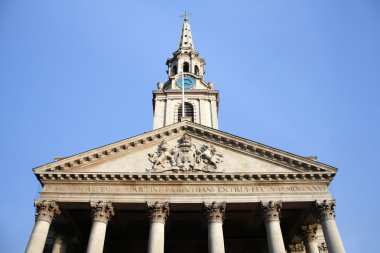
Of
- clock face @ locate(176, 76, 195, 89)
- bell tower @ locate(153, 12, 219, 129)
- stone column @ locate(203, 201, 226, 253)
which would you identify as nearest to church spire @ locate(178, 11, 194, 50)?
bell tower @ locate(153, 12, 219, 129)

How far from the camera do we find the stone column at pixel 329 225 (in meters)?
18.4

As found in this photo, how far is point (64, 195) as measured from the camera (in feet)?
68.0

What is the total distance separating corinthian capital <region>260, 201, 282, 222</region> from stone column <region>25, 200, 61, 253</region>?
1226cm

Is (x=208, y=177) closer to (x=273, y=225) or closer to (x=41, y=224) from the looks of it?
(x=273, y=225)

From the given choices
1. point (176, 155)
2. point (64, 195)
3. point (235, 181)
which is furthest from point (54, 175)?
point (235, 181)

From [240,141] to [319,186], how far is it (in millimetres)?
5556

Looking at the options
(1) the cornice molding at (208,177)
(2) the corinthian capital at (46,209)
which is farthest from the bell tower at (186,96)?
(2) the corinthian capital at (46,209)

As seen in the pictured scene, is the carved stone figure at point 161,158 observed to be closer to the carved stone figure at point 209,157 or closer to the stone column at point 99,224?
the carved stone figure at point 209,157

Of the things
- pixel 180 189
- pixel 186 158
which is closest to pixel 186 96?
pixel 186 158

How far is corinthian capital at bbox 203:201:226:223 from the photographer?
1978cm

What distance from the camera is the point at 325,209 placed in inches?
778

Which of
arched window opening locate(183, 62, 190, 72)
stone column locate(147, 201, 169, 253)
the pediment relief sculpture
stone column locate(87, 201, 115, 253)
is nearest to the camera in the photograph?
stone column locate(147, 201, 169, 253)

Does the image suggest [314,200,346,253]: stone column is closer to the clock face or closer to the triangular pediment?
the triangular pediment

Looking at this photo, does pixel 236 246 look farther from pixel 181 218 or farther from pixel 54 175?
pixel 54 175
